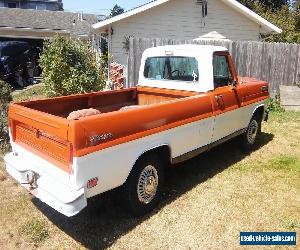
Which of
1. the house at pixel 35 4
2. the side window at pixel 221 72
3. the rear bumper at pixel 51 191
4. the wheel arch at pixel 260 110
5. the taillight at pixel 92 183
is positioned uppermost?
the house at pixel 35 4

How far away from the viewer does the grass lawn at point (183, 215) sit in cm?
456

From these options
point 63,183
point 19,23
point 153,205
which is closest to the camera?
point 63,183

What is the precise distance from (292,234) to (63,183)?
2.99 m

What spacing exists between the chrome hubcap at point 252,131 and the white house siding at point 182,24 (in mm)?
9518

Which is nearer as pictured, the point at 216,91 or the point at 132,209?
the point at 132,209

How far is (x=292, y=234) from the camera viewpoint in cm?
470

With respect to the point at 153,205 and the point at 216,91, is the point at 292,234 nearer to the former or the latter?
the point at 153,205

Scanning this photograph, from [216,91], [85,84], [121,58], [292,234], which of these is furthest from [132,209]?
[121,58]

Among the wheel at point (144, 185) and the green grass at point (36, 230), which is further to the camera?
the wheel at point (144, 185)

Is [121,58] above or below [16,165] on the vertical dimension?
above

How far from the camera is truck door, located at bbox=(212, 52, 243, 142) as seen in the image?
6207 millimetres

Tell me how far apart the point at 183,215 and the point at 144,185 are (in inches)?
28.2

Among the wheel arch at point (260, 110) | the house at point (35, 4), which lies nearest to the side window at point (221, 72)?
the wheel arch at point (260, 110)

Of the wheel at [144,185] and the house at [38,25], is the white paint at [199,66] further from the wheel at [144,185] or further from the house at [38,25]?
the house at [38,25]
